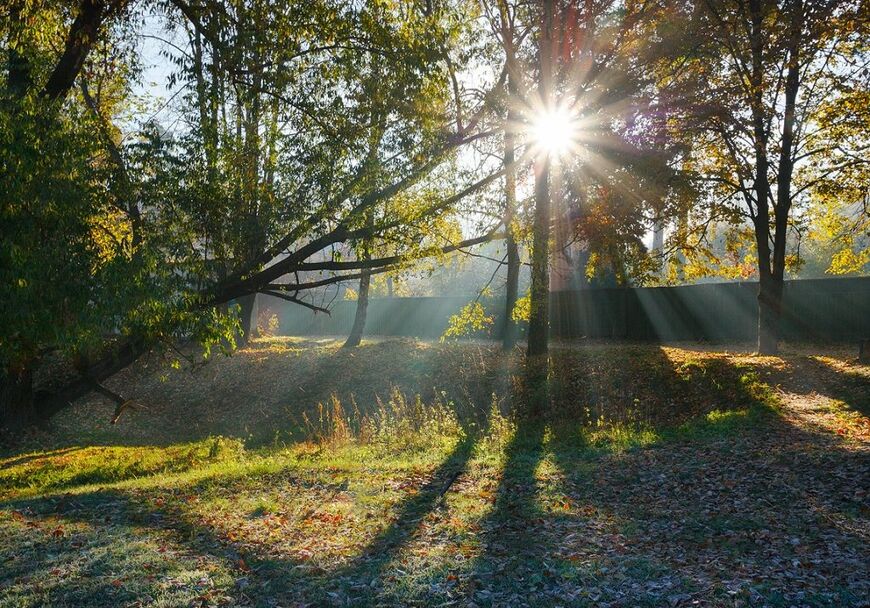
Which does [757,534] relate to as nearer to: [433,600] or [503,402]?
[433,600]

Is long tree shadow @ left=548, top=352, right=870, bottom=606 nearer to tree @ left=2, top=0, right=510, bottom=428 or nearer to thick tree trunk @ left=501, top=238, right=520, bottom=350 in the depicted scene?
tree @ left=2, top=0, right=510, bottom=428

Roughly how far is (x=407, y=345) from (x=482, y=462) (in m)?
12.7

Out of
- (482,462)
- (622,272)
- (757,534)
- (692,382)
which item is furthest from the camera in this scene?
(622,272)

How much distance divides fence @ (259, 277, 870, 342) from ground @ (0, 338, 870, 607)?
5586 millimetres

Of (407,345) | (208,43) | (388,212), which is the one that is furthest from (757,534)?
(407,345)

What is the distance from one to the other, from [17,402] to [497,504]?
1146cm

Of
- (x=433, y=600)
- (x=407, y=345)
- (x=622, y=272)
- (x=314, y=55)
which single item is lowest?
(x=433, y=600)

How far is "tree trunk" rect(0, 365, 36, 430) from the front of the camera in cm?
1431

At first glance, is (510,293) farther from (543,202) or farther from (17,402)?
(17,402)

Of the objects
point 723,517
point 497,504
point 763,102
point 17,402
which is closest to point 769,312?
point 763,102

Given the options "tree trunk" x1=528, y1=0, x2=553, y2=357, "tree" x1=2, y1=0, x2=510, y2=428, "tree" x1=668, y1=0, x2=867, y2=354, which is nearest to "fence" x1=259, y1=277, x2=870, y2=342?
"tree" x1=668, y1=0, x2=867, y2=354

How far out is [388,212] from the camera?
11.7 meters

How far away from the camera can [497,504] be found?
26.3 ft

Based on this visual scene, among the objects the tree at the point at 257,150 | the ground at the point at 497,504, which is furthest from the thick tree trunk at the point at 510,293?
the tree at the point at 257,150
